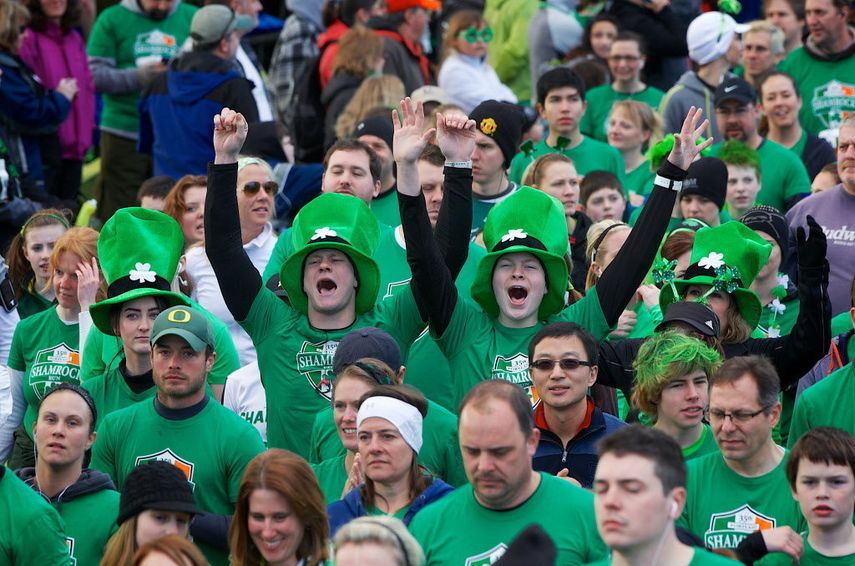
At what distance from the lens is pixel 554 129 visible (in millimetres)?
11922

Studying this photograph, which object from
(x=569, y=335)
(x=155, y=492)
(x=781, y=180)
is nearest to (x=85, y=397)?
(x=155, y=492)

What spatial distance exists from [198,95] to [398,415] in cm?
604

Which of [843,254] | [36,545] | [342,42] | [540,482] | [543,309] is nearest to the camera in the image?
[540,482]

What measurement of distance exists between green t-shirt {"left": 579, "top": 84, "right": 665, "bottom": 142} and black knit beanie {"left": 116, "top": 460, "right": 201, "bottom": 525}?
24.0 ft

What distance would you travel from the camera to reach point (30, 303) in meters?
10.3

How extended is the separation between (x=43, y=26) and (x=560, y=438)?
281 inches

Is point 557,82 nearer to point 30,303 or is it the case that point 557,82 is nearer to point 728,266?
point 728,266

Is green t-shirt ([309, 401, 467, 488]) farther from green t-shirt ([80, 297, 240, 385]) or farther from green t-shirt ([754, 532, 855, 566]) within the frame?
green t-shirt ([80, 297, 240, 385])

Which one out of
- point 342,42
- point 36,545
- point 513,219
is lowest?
point 36,545

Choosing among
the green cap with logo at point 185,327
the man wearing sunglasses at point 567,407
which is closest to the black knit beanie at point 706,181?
the man wearing sunglasses at point 567,407

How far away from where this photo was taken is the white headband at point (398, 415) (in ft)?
22.1

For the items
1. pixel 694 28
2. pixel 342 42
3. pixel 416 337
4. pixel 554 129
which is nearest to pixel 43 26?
pixel 342 42

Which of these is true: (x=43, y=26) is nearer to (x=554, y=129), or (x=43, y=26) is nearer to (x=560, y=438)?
(x=554, y=129)

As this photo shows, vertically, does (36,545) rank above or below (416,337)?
below
